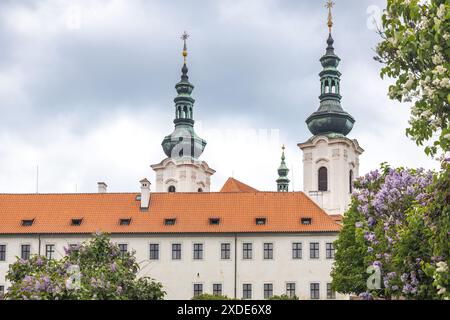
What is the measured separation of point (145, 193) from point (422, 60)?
43460 millimetres

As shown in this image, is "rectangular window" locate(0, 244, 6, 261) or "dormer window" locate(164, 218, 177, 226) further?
"dormer window" locate(164, 218, 177, 226)

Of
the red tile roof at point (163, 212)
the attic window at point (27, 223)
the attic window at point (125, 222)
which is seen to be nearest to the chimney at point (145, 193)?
the red tile roof at point (163, 212)

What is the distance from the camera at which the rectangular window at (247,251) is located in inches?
2030

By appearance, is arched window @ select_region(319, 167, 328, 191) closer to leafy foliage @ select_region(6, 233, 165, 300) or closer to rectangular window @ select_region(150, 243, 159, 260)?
rectangular window @ select_region(150, 243, 159, 260)

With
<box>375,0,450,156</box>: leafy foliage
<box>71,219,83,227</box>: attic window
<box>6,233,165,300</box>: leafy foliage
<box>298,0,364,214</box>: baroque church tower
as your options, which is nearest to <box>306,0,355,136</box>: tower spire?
<box>298,0,364,214</box>: baroque church tower

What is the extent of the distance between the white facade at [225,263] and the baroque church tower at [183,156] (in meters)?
29.9

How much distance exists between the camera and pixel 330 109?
76.1 meters

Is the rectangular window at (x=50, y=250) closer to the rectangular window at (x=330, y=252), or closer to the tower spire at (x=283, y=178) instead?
the rectangular window at (x=330, y=252)

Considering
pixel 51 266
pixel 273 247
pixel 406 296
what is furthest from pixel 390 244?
pixel 273 247

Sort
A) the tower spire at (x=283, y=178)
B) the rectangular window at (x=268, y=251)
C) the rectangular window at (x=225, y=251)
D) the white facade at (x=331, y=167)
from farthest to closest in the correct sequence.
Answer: the tower spire at (x=283, y=178), the white facade at (x=331, y=167), the rectangular window at (x=225, y=251), the rectangular window at (x=268, y=251)

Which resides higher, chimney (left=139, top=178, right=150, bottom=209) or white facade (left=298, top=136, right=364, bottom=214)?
white facade (left=298, top=136, right=364, bottom=214)

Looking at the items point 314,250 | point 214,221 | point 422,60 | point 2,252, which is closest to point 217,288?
point 214,221

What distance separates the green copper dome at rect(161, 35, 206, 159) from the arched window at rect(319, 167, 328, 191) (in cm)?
1554

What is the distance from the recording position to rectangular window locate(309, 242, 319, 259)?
2018 inches
